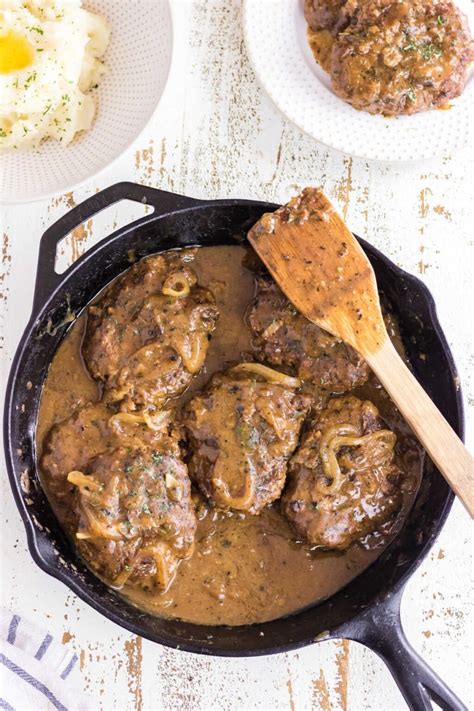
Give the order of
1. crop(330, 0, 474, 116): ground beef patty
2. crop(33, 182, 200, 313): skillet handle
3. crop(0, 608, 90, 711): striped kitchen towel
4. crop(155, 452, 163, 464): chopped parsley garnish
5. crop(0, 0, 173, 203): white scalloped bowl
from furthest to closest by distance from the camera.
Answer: crop(0, 608, 90, 711): striped kitchen towel
crop(0, 0, 173, 203): white scalloped bowl
crop(330, 0, 474, 116): ground beef patty
crop(155, 452, 163, 464): chopped parsley garnish
crop(33, 182, 200, 313): skillet handle

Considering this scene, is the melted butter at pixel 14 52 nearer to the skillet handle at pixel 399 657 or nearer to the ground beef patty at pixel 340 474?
the ground beef patty at pixel 340 474

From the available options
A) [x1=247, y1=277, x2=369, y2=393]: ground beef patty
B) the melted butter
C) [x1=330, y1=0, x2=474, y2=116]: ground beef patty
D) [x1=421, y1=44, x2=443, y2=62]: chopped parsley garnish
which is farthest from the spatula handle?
the melted butter

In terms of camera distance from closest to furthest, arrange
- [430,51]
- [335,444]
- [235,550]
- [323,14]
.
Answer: [335,444], [235,550], [430,51], [323,14]

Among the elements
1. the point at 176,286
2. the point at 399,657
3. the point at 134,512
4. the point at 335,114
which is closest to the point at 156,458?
the point at 134,512

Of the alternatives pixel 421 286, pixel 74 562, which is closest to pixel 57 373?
pixel 74 562

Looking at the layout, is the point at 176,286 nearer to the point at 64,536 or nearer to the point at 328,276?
the point at 328,276

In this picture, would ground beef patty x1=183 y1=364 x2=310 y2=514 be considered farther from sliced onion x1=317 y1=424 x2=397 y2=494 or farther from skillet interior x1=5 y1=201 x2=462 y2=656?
skillet interior x1=5 y1=201 x2=462 y2=656
